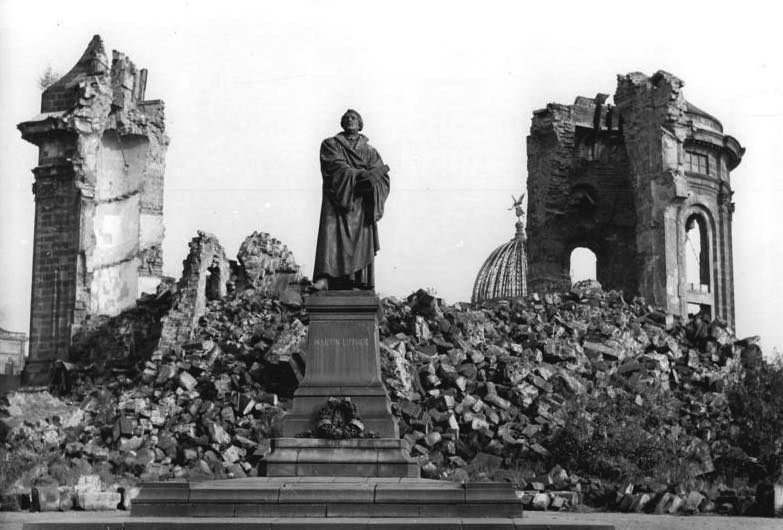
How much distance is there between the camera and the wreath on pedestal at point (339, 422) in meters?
12.0

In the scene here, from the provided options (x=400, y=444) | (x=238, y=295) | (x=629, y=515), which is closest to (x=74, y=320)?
(x=238, y=295)

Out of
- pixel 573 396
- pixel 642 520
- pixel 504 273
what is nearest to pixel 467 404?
pixel 573 396

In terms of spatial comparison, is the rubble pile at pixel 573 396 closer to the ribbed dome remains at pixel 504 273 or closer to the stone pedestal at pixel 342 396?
the stone pedestal at pixel 342 396

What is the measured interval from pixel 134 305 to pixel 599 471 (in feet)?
48.6

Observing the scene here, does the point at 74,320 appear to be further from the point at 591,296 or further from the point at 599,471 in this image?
the point at 599,471

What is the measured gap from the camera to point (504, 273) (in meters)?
46.2

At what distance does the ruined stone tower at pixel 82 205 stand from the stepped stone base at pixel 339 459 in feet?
62.3

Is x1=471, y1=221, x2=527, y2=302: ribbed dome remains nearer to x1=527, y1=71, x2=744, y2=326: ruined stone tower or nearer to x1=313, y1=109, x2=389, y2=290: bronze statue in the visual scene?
x1=527, y1=71, x2=744, y2=326: ruined stone tower

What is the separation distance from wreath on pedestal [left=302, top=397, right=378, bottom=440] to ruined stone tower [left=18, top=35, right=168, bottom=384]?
19.0 metres

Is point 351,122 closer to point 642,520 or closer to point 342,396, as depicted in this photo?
point 342,396

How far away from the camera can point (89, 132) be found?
30.6 m

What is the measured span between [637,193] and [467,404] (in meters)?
13.4

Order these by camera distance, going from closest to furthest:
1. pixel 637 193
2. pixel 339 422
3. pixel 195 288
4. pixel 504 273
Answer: pixel 339 422 < pixel 195 288 < pixel 637 193 < pixel 504 273

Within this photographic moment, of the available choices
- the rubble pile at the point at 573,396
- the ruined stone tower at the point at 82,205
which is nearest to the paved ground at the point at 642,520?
the rubble pile at the point at 573,396
